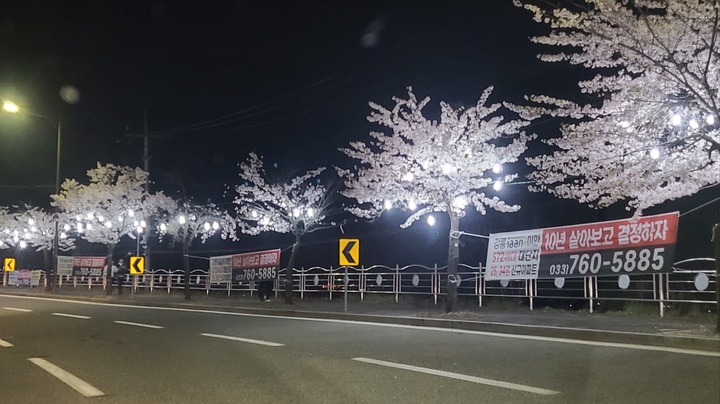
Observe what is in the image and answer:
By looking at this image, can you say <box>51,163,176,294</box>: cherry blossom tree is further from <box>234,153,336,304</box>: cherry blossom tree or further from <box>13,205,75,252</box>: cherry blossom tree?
<box>234,153,336,304</box>: cherry blossom tree

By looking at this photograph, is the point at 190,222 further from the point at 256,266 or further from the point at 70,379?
the point at 70,379

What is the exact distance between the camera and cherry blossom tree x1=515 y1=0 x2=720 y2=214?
11.5 metres

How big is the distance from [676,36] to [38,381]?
12150 millimetres

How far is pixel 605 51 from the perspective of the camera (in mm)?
12797

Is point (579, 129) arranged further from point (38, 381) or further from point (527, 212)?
point (527, 212)

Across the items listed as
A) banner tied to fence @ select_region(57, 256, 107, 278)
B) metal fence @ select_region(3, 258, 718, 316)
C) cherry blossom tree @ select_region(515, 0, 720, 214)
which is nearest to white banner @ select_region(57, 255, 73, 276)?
banner tied to fence @ select_region(57, 256, 107, 278)

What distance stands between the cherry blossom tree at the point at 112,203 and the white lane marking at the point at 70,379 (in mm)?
24119

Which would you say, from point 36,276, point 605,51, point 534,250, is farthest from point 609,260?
point 36,276

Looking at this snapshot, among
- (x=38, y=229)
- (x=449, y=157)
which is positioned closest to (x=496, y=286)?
(x=449, y=157)

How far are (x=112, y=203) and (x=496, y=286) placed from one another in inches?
966

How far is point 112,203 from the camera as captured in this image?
36.8 meters

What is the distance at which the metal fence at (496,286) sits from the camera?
1621 cm

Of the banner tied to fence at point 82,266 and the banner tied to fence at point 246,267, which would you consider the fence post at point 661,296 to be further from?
the banner tied to fence at point 82,266

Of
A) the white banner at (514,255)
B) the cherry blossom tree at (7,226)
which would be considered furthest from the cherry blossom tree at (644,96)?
the cherry blossom tree at (7,226)
